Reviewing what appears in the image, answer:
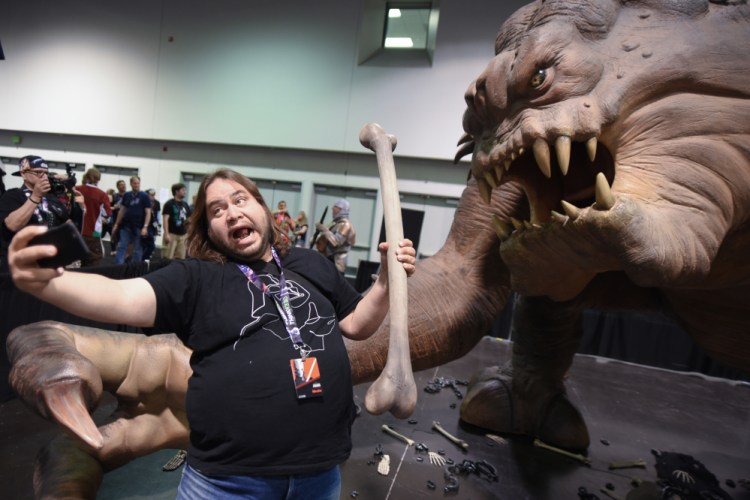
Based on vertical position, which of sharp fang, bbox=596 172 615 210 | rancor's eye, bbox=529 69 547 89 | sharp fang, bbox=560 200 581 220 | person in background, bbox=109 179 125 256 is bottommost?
person in background, bbox=109 179 125 256

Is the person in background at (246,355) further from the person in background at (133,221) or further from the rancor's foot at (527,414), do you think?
the person in background at (133,221)

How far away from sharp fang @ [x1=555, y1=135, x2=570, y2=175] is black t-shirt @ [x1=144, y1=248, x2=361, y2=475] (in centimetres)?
73

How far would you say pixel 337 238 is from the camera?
530cm

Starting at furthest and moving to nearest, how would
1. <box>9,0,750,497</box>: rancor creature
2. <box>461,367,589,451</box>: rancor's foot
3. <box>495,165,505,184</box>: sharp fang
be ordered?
<box>461,367,589,451</box>: rancor's foot → <box>495,165,505,184</box>: sharp fang → <box>9,0,750,497</box>: rancor creature

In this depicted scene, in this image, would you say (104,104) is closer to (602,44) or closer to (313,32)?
(313,32)

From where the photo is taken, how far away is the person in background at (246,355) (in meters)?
0.92

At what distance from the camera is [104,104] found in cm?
854

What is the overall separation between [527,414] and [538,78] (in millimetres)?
1859

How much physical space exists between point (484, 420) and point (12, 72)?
452 inches

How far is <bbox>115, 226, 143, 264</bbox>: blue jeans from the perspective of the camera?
17.5 feet

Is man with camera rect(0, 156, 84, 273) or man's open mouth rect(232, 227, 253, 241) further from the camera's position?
man with camera rect(0, 156, 84, 273)

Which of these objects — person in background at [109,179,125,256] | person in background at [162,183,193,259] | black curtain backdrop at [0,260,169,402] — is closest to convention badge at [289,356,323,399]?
black curtain backdrop at [0,260,169,402]

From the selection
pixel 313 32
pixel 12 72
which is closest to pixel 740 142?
pixel 313 32

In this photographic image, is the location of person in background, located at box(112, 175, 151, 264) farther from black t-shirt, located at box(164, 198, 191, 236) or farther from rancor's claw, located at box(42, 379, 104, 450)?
rancor's claw, located at box(42, 379, 104, 450)
